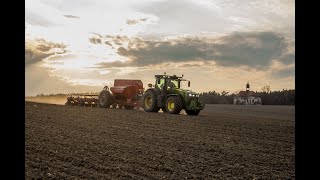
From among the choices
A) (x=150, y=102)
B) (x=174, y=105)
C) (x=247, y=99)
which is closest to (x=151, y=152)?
(x=174, y=105)

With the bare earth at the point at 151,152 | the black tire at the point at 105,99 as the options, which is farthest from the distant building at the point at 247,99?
the bare earth at the point at 151,152

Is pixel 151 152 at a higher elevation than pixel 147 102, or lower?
lower

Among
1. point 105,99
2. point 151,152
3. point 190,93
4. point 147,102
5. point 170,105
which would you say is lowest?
point 151,152

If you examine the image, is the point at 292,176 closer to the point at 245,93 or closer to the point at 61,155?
the point at 61,155

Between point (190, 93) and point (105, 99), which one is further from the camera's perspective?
point (105, 99)

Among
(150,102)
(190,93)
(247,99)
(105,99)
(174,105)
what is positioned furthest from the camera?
(247,99)

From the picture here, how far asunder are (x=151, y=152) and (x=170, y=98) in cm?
1299

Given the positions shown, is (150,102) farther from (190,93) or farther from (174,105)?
(190,93)

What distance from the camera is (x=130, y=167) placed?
338 inches

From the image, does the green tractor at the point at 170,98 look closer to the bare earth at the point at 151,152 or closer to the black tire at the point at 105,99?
the black tire at the point at 105,99

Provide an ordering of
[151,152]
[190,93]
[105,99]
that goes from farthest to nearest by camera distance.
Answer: [105,99] → [190,93] → [151,152]

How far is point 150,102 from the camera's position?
82.9 feet
